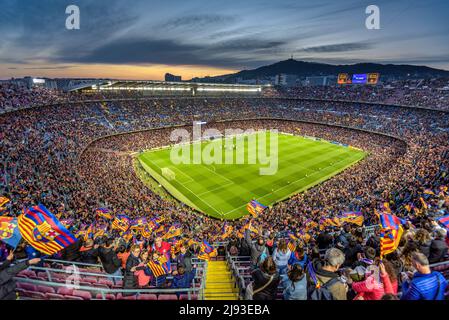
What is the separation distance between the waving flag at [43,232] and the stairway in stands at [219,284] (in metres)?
4.37

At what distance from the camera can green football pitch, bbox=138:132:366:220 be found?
1188 inches

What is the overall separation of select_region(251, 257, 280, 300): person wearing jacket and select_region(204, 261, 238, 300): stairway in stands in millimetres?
2435

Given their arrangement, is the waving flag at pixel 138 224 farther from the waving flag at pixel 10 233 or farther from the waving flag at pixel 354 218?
the waving flag at pixel 354 218

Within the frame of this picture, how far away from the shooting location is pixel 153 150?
1900 inches

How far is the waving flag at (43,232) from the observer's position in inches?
259

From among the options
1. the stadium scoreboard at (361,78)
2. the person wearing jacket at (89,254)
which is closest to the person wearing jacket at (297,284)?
the person wearing jacket at (89,254)

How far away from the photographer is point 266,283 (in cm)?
440

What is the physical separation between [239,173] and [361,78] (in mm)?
58168

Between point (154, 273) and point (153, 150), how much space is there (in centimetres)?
4409

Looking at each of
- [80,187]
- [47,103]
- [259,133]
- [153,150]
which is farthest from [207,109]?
[80,187]

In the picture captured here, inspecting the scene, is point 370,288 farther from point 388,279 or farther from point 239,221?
point 239,221

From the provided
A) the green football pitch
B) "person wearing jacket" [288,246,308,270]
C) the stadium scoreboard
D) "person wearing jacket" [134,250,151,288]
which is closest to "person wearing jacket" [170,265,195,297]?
"person wearing jacket" [134,250,151,288]

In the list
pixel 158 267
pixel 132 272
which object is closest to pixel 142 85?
pixel 158 267
